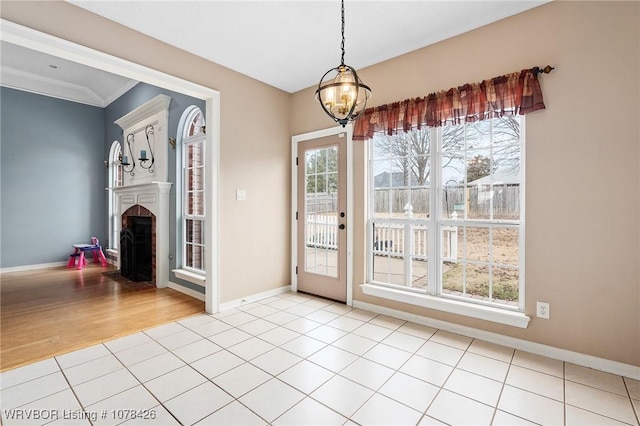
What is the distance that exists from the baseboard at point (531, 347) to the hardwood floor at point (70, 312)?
244 centimetres

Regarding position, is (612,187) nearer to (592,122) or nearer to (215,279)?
(592,122)

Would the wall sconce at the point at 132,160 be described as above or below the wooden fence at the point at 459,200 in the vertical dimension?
above

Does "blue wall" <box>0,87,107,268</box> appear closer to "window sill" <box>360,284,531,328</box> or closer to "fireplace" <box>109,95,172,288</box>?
"fireplace" <box>109,95,172,288</box>

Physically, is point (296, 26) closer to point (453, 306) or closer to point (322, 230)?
point (322, 230)

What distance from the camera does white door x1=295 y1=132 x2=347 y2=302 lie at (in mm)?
3609

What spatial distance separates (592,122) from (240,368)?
3.10m

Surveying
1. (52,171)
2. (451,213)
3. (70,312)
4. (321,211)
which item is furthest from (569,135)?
(52,171)

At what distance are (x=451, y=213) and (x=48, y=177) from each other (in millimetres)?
7225

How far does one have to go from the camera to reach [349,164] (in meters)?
3.47

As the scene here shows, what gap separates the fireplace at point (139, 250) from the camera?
467 centimetres

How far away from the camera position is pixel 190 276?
390 cm

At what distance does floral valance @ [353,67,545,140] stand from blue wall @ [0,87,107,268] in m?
6.19

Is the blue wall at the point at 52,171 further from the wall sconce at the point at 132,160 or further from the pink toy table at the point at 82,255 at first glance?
the wall sconce at the point at 132,160

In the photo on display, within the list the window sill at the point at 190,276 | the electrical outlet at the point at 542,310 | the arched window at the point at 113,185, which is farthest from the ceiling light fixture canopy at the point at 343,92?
the arched window at the point at 113,185
